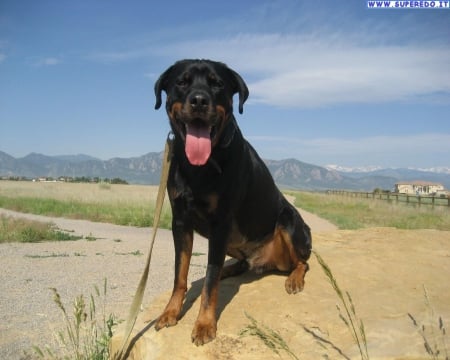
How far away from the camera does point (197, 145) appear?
121 inches

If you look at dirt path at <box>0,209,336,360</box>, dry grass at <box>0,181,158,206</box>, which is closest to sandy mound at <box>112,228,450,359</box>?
dirt path at <box>0,209,336,360</box>

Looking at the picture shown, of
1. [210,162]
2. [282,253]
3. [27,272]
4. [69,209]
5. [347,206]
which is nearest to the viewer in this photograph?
[210,162]

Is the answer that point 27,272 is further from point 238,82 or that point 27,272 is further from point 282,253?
point 238,82

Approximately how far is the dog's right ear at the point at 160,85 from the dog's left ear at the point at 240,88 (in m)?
0.52

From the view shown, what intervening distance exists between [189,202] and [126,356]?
49.2 inches

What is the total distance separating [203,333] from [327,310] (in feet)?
3.15

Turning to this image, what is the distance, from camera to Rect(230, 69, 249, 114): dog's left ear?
140 inches

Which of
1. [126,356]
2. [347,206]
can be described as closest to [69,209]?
[347,206]

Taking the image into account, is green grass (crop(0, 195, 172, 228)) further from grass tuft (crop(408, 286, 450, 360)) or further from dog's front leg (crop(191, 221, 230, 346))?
grass tuft (crop(408, 286, 450, 360))

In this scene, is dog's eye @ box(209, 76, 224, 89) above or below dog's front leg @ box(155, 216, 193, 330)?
above

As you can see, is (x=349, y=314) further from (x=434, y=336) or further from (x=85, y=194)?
(x=85, y=194)

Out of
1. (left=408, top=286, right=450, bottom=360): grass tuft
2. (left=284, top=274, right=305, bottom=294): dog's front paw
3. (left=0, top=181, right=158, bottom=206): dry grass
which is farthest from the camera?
(left=0, top=181, right=158, bottom=206): dry grass

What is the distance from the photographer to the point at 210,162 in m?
3.25

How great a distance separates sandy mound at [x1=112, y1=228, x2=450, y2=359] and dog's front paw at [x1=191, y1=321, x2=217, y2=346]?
36 millimetres
